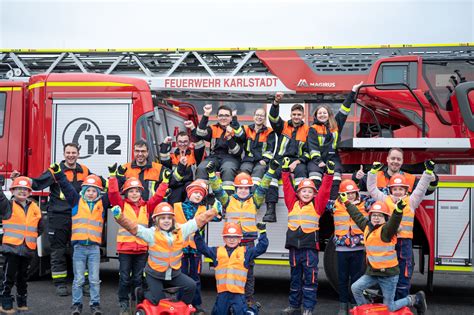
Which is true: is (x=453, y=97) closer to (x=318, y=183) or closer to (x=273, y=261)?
(x=318, y=183)

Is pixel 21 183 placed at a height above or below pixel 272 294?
above

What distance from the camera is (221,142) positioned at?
29.5 feet

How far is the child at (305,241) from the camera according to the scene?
774 centimetres

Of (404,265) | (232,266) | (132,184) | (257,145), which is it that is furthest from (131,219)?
(404,265)

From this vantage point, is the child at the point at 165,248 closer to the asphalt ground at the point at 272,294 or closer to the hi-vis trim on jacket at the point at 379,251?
the asphalt ground at the point at 272,294

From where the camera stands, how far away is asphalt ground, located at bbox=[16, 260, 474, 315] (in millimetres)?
8359

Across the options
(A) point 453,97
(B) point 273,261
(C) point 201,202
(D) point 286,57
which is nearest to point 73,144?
(C) point 201,202

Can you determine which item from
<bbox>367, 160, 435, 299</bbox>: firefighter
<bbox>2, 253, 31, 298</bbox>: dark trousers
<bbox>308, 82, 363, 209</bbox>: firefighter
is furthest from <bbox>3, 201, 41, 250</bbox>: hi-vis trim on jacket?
<bbox>367, 160, 435, 299</bbox>: firefighter

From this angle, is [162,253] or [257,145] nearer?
[162,253]

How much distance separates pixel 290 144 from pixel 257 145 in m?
0.47

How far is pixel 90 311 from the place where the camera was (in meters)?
8.06

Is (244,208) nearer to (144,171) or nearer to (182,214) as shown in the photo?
(182,214)

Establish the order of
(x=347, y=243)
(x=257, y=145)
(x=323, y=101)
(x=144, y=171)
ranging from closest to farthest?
(x=347, y=243) < (x=144, y=171) < (x=257, y=145) < (x=323, y=101)

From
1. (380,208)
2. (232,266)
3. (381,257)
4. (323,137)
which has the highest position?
(323,137)
